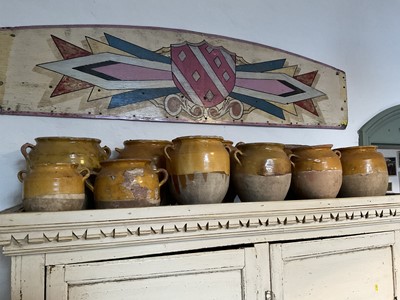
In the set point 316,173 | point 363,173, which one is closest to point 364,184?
point 363,173

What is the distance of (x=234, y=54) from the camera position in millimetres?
1350

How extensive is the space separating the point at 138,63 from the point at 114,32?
0.43ft

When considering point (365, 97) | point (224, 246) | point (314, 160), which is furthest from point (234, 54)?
point (224, 246)

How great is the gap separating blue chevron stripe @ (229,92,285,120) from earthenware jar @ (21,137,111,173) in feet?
2.06

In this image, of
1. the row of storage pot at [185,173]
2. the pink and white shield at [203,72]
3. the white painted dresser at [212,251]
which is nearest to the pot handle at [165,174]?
the row of storage pot at [185,173]

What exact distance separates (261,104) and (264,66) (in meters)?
0.16

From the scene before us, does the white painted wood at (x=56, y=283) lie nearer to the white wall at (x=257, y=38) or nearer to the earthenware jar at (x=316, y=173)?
the white wall at (x=257, y=38)

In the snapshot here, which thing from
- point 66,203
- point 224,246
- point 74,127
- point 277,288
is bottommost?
point 277,288

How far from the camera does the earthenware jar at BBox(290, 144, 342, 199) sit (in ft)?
3.23

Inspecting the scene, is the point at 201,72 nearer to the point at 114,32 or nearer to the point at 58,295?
the point at 114,32

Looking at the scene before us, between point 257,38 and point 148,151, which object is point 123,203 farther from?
point 257,38

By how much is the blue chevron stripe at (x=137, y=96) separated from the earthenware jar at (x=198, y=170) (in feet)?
1.19

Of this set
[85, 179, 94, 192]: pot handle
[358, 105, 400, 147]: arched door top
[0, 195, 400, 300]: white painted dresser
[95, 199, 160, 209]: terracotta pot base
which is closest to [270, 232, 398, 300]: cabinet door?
[0, 195, 400, 300]: white painted dresser

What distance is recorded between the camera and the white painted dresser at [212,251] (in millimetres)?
691
